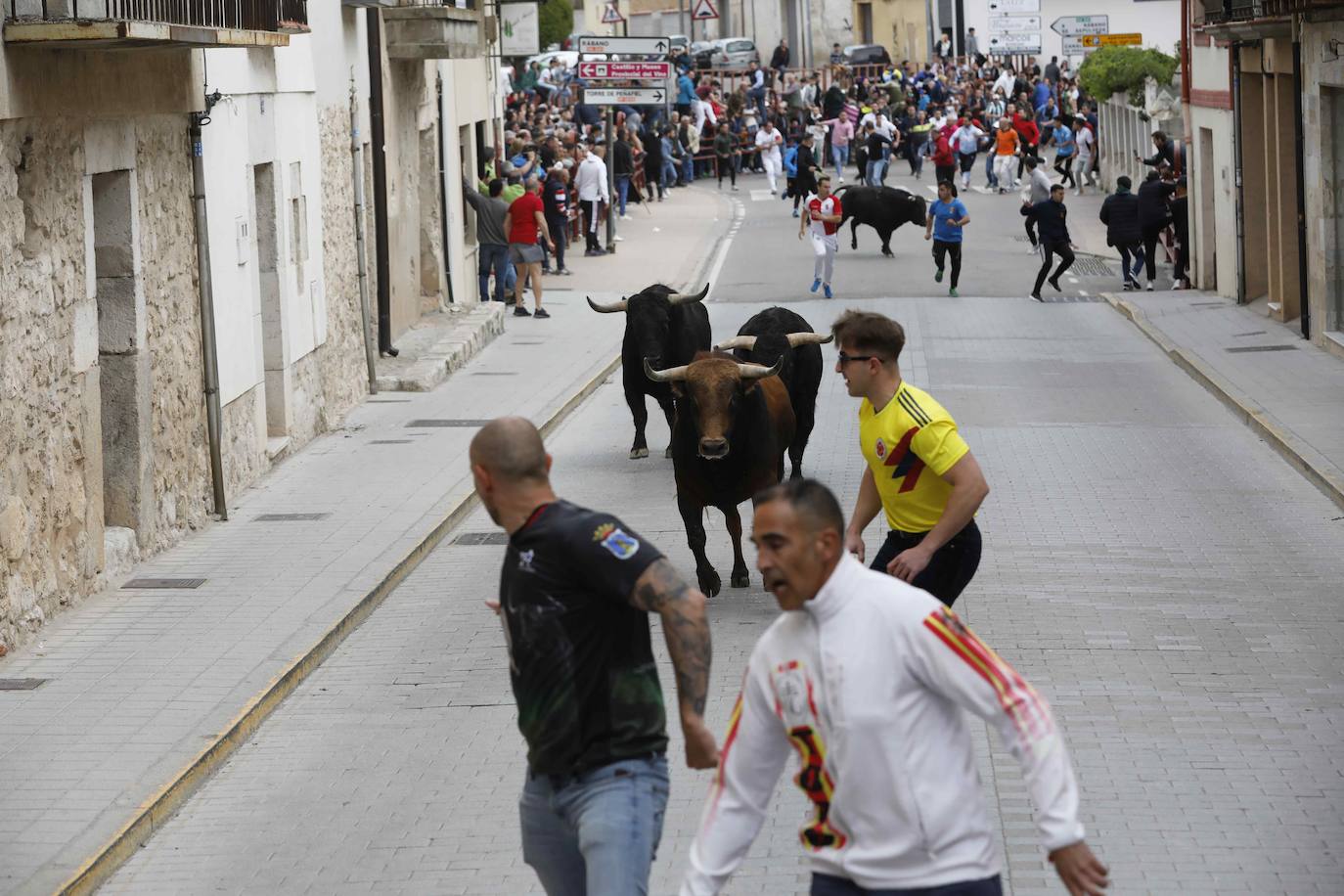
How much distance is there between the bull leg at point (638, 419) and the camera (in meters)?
17.4

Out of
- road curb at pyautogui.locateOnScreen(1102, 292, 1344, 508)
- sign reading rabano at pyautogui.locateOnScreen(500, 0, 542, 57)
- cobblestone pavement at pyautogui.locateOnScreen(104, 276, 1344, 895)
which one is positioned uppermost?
sign reading rabano at pyautogui.locateOnScreen(500, 0, 542, 57)

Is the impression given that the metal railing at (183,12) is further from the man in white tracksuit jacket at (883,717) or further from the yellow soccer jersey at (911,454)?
the man in white tracksuit jacket at (883,717)

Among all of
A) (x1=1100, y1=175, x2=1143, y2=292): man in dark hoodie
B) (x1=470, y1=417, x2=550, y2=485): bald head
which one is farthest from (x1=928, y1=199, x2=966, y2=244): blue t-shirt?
(x1=470, y1=417, x2=550, y2=485): bald head

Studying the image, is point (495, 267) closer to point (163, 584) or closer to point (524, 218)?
point (524, 218)

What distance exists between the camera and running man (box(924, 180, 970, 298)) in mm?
29938

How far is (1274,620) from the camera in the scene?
1128 centimetres

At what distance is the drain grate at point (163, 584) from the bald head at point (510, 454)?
25.9ft

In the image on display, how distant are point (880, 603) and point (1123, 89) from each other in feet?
126

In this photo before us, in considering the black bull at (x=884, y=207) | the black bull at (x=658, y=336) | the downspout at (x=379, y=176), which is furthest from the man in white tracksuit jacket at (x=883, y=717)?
the black bull at (x=884, y=207)

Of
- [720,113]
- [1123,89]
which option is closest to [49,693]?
[1123,89]

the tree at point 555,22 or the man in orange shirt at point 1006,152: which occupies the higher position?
the tree at point 555,22

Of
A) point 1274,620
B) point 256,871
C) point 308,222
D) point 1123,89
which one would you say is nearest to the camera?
point 256,871

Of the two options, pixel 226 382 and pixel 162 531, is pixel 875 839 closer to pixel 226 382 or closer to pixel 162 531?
pixel 162 531

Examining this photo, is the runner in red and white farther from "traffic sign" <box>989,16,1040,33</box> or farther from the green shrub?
"traffic sign" <box>989,16,1040,33</box>
